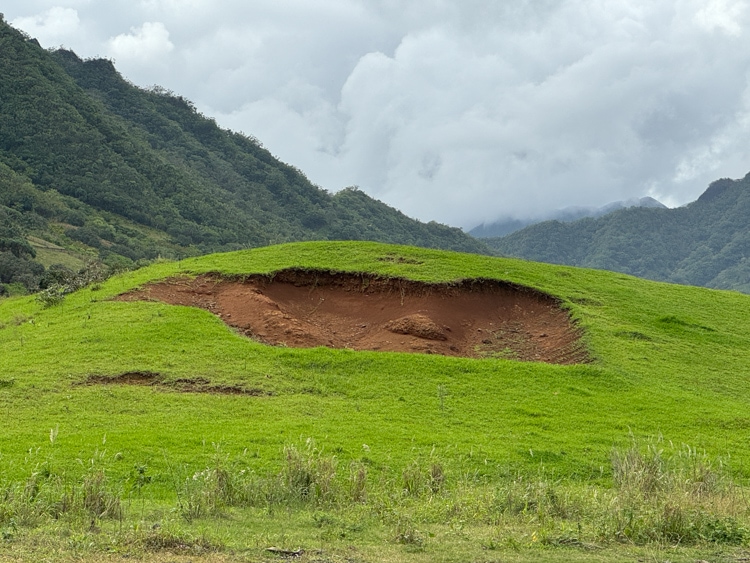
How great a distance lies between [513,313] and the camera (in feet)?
66.5

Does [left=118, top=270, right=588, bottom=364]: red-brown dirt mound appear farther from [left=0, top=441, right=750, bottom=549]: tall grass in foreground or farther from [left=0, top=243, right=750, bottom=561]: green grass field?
[left=0, top=441, right=750, bottom=549]: tall grass in foreground

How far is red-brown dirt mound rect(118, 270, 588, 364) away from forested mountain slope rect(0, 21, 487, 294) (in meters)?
26.1

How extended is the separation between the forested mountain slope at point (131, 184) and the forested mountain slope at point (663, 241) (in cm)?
3350

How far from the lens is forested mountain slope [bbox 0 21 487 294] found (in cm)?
6881

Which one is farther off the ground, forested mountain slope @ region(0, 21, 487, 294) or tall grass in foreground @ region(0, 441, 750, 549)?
forested mountain slope @ region(0, 21, 487, 294)

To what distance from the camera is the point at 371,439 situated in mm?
11266

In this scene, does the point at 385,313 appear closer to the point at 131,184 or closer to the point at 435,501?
the point at 435,501

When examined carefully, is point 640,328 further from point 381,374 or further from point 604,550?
point 604,550

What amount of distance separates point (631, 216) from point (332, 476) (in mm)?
140233

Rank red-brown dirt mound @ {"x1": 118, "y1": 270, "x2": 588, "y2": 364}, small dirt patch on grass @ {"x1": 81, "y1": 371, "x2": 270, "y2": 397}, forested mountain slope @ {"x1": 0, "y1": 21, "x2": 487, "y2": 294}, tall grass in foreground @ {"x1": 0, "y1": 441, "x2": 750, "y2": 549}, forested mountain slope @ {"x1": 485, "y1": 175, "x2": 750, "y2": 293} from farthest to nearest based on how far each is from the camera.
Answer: forested mountain slope @ {"x1": 485, "y1": 175, "x2": 750, "y2": 293} < forested mountain slope @ {"x1": 0, "y1": 21, "x2": 487, "y2": 294} < red-brown dirt mound @ {"x1": 118, "y1": 270, "x2": 588, "y2": 364} < small dirt patch on grass @ {"x1": 81, "y1": 371, "x2": 270, "y2": 397} < tall grass in foreground @ {"x1": 0, "y1": 441, "x2": 750, "y2": 549}

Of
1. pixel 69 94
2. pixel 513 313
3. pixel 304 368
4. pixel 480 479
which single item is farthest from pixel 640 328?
pixel 69 94

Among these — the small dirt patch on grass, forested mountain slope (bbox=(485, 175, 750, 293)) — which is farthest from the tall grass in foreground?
forested mountain slope (bbox=(485, 175, 750, 293))

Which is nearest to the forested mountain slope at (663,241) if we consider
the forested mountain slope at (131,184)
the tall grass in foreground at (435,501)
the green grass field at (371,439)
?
the forested mountain slope at (131,184)

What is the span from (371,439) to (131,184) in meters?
74.7
